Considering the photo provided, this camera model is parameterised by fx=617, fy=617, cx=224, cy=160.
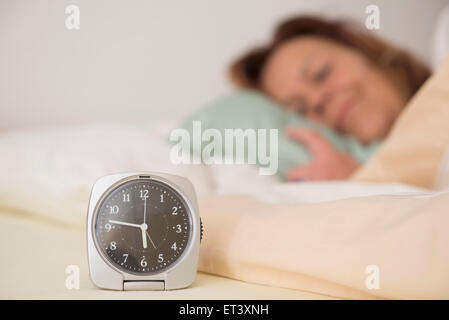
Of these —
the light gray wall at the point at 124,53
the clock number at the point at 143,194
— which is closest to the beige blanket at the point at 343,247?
the clock number at the point at 143,194

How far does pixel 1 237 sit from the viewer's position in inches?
36.6

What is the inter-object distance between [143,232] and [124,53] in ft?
4.05

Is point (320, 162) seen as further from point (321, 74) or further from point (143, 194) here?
point (143, 194)

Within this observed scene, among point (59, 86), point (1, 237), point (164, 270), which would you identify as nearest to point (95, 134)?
point (59, 86)

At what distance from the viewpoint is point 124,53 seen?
1.82 meters

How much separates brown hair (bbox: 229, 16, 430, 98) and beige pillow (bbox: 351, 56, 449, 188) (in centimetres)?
80

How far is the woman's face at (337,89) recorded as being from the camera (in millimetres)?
1863

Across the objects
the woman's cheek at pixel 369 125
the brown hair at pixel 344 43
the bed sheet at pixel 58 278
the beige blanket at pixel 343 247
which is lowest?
the bed sheet at pixel 58 278

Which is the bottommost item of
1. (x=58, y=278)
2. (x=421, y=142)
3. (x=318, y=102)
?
(x=58, y=278)

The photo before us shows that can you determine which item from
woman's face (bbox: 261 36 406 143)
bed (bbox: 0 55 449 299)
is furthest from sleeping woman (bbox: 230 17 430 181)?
bed (bbox: 0 55 449 299)

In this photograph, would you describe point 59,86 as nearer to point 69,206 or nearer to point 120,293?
point 69,206

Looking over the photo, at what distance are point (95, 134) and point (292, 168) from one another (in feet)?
1.69

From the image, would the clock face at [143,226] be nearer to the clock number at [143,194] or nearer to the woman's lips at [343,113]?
the clock number at [143,194]

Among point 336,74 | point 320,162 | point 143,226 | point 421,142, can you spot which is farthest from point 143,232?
point 336,74
